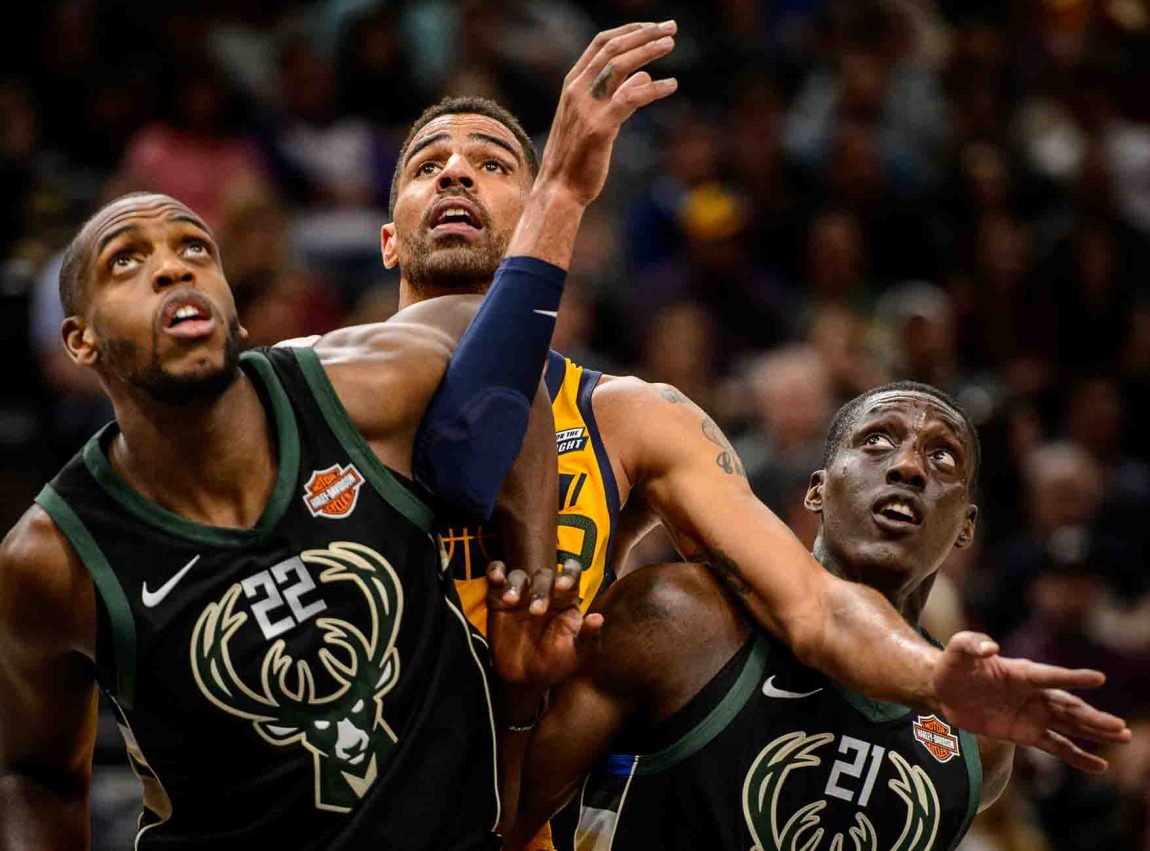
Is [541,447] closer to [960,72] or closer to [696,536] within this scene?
[696,536]

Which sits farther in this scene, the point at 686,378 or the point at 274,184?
the point at 274,184

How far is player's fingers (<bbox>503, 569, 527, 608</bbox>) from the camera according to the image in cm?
352

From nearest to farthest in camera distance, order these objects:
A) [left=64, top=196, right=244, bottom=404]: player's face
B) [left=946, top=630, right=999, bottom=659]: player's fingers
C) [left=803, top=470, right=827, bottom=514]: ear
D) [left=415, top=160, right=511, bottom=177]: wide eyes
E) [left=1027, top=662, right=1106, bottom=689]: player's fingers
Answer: [left=1027, top=662, right=1106, bottom=689]: player's fingers
[left=946, top=630, right=999, bottom=659]: player's fingers
[left=64, top=196, right=244, bottom=404]: player's face
[left=415, top=160, right=511, bottom=177]: wide eyes
[left=803, top=470, right=827, bottom=514]: ear

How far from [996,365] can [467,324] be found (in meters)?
5.89

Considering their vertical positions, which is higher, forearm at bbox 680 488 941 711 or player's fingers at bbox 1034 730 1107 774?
forearm at bbox 680 488 941 711

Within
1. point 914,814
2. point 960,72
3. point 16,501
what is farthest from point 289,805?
point 960,72

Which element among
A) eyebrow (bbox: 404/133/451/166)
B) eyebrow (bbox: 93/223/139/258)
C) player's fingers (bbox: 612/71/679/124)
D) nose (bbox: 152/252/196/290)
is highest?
eyebrow (bbox: 404/133/451/166)

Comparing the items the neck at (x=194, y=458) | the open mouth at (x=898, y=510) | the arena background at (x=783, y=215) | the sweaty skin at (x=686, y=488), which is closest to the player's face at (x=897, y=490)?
the open mouth at (x=898, y=510)

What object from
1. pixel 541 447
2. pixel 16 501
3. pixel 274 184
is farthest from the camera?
pixel 274 184

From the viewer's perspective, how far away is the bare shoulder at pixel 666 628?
3.78 meters

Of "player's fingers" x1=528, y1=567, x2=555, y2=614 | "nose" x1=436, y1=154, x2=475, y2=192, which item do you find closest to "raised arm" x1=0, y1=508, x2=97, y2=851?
"player's fingers" x1=528, y1=567, x2=555, y2=614

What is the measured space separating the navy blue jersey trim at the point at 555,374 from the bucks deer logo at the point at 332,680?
0.85 meters

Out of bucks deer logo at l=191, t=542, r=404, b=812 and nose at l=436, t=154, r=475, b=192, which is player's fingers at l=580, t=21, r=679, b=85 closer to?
nose at l=436, t=154, r=475, b=192

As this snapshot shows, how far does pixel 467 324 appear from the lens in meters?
3.76
